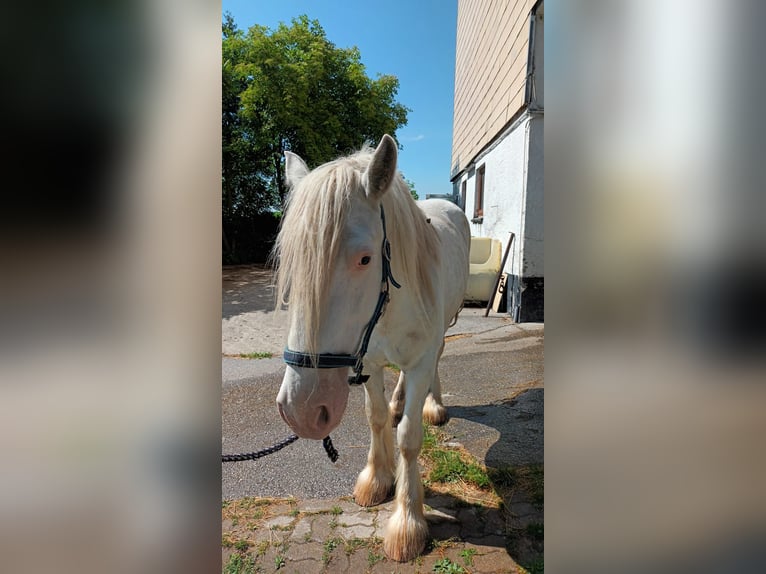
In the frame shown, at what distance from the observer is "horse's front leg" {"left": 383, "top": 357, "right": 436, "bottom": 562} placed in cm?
171

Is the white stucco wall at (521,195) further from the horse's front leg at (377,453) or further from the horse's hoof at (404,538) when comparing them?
the horse's hoof at (404,538)

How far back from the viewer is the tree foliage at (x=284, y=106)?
1129 cm

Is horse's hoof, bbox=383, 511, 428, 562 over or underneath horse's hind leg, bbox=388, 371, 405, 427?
underneath

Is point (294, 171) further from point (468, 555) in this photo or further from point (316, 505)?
point (468, 555)

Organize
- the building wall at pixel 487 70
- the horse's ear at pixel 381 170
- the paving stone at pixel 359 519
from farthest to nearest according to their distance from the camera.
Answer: the building wall at pixel 487 70 < the paving stone at pixel 359 519 < the horse's ear at pixel 381 170

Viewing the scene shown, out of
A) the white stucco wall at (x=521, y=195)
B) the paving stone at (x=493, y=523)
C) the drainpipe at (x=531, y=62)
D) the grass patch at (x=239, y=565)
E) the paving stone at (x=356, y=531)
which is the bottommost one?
the paving stone at (x=356, y=531)

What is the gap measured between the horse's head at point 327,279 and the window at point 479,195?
27.5 feet

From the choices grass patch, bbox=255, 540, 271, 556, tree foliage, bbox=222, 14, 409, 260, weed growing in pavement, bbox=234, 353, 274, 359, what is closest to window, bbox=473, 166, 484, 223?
tree foliage, bbox=222, 14, 409, 260

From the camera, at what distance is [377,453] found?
7.14 ft

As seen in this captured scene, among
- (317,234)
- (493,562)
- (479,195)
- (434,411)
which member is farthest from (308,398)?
(479,195)

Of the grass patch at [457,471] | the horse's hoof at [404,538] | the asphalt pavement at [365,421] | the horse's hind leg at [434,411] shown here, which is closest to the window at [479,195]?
the asphalt pavement at [365,421]

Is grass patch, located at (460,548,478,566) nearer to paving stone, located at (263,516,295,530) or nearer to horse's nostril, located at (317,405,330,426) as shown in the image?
paving stone, located at (263,516,295,530)
